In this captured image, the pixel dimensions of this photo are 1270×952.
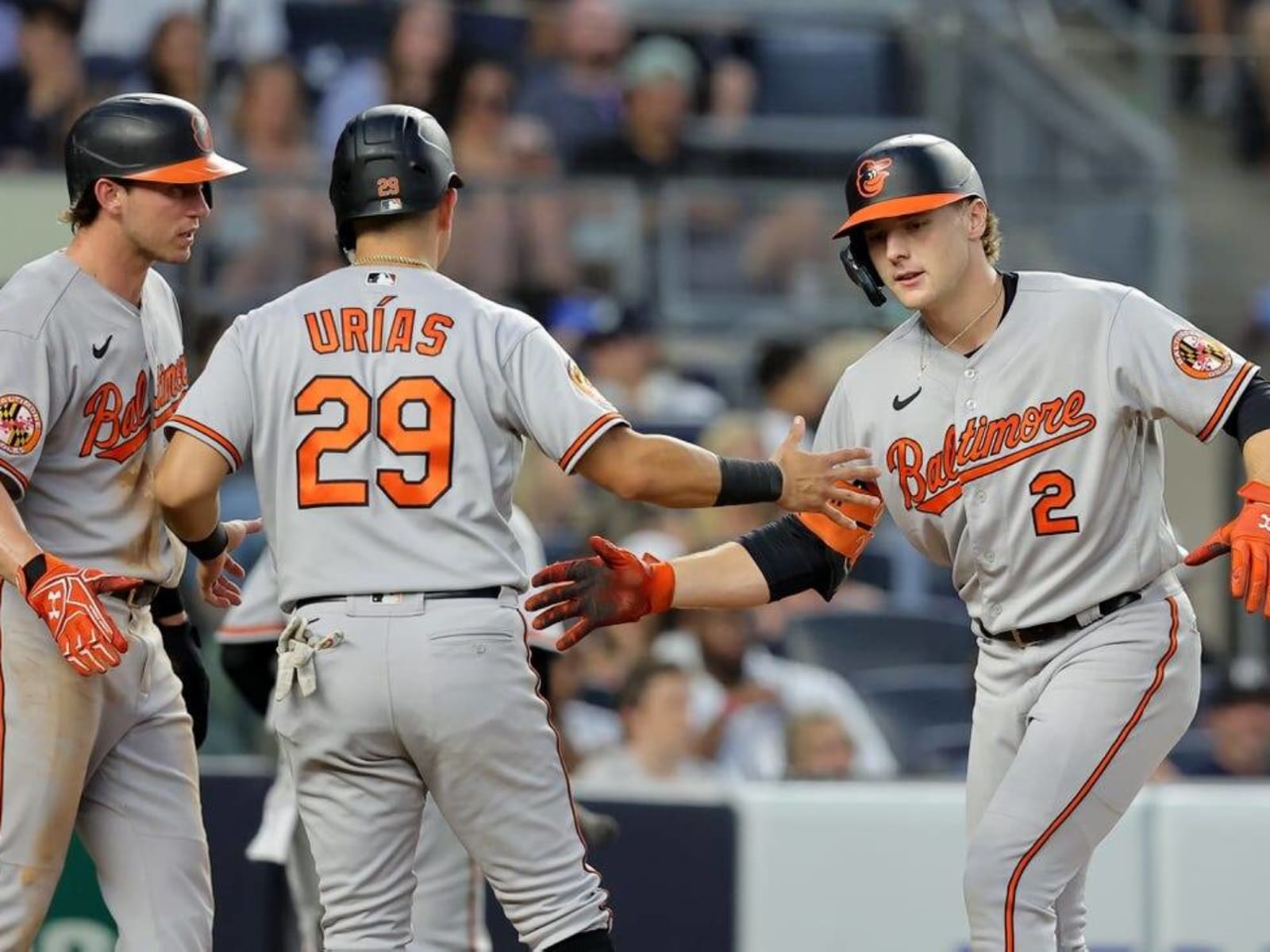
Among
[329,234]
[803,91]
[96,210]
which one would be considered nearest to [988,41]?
[803,91]

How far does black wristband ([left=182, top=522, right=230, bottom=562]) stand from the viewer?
4.82m

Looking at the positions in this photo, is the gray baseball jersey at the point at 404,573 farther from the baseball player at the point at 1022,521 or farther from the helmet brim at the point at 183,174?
the helmet brim at the point at 183,174

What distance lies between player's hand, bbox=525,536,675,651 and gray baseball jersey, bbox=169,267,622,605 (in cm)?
13

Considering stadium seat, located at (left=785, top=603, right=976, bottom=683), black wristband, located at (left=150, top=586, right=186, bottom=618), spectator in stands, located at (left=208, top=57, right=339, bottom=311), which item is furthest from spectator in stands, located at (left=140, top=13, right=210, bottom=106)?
black wristband, located at (left=150, top=586, right=186, bottom=618)

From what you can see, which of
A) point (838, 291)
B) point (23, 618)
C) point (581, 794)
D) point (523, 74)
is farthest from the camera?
point (523, 74)

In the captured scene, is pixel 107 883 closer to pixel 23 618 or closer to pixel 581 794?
pixel 23 618

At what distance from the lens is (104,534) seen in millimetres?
4688

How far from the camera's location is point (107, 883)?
4684mm

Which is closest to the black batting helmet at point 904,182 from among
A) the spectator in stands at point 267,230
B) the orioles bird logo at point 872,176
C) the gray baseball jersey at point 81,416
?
the orioles bird logo at point 872,176

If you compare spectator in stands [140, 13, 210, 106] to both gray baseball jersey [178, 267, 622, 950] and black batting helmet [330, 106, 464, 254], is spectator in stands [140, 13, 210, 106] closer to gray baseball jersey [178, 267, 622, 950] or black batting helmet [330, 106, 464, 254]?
black batting helmet [330, 106, 464, 254]

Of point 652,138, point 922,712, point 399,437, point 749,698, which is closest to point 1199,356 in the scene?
Result: point 399,437

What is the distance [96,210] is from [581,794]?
308cm

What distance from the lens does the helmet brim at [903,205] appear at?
4691 mm

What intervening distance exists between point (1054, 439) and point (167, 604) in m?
2.11
